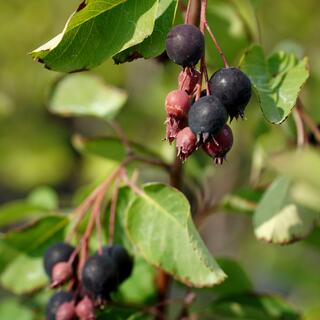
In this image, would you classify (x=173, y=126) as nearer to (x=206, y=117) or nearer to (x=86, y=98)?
(x=206, y=117)

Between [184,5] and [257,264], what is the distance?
308 centimetres

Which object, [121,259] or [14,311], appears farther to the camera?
[14,311]

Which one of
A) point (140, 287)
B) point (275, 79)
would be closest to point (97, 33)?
point (275, 79)

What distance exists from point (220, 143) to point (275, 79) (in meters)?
0.23

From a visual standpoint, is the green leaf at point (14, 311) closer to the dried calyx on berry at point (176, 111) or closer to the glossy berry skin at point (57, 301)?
A: the glossy berry skin at point (57, 301)

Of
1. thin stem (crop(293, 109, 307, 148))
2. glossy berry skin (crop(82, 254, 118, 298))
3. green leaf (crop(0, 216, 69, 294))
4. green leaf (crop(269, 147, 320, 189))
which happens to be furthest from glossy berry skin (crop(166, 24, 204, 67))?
green leaf (crop(0, 216, 69, 294))

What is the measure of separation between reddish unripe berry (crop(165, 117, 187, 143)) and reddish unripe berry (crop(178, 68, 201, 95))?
5cm

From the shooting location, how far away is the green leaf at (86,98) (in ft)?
6.74

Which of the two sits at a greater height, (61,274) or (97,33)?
(97,33)

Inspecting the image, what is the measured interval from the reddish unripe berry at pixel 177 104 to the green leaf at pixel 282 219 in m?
0.47

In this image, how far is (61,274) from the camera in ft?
5.00

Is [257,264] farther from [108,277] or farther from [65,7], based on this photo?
[108,277]

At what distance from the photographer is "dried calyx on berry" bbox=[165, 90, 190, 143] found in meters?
1.16

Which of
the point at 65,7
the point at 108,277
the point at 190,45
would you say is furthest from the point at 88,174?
the point at 190,45
